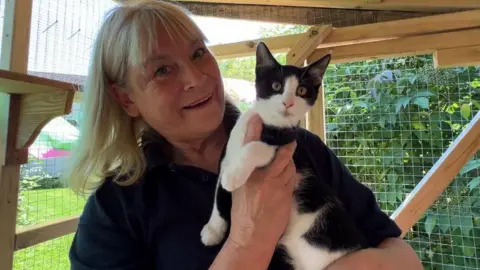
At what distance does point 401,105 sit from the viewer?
Result: 1827mm

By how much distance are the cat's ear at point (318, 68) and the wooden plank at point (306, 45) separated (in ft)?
2.49

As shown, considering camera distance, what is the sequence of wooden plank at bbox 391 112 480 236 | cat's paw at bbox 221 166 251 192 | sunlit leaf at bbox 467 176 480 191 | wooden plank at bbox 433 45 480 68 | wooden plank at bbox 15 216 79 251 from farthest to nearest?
sunlit leaf at bbox 467 176 480 191 < wooden plank at bbox 391 112 480 236 < wooden plank at bbox 433 45 480 68 < wooden plank at bbox 15 216 79 251 < cat's paw at bbox 221 166 251 192

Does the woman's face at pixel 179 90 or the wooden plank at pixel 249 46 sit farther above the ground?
the wooden plank at pixel 249 46

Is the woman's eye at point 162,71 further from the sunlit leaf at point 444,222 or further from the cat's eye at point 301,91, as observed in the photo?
the sunlit leaf at point 444,222

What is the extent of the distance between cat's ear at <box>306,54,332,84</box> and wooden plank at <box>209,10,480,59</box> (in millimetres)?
835

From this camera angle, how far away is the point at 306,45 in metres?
1.56

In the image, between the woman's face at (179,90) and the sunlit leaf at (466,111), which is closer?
the woman's face at (179,90)

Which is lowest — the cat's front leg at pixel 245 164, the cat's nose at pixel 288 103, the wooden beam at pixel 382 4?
the cat's front leg at pixel 245 164

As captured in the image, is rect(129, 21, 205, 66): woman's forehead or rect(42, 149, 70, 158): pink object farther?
rect(42, 149, 70, 158): pink object

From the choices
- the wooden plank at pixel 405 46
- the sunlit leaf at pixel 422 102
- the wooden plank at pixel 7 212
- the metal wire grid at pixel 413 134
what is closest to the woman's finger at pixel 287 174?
the wooden plank at pixel 7 212

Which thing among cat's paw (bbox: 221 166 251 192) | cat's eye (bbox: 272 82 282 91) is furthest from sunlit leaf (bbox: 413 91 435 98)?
cat's paw (bbox: 221 166 251 192)

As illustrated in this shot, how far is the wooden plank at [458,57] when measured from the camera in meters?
1.45

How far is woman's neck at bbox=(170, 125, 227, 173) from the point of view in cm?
91

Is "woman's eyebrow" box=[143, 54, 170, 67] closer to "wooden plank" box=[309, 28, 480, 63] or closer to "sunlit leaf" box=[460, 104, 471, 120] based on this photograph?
"wooden plank" box=[309, 28, 480, 63]
